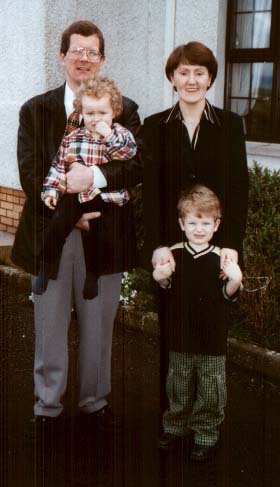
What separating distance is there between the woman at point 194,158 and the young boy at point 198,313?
0.26ft

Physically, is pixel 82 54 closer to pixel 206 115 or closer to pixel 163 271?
pixel 206 115

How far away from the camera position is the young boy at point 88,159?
9.73ft

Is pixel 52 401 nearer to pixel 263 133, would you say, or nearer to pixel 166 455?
pixel 166 455

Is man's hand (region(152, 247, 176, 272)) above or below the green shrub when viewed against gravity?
above

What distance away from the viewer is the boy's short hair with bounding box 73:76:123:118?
9.62 ft

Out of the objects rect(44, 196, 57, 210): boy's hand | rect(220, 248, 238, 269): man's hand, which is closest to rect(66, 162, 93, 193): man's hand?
rect(44, 196, 57, 210): boy's hand

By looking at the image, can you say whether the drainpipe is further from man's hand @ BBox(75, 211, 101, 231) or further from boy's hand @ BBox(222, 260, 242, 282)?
boy's hand @ BBox(222, 260, 242, 282)

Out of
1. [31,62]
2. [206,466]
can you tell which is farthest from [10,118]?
[206,466]

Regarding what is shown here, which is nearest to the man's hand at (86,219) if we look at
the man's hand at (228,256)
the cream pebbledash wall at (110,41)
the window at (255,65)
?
the man's hand at (228,256)

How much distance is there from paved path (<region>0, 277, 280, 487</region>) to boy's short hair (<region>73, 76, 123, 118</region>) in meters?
1.80

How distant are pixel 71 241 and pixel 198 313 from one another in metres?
0.74

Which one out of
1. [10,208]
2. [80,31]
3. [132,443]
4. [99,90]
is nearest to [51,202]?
[99,90]

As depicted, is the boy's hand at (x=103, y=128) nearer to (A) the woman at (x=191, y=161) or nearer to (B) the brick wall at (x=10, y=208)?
(A) the woman at (x=191, y=161)

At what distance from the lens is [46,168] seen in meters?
3.20
